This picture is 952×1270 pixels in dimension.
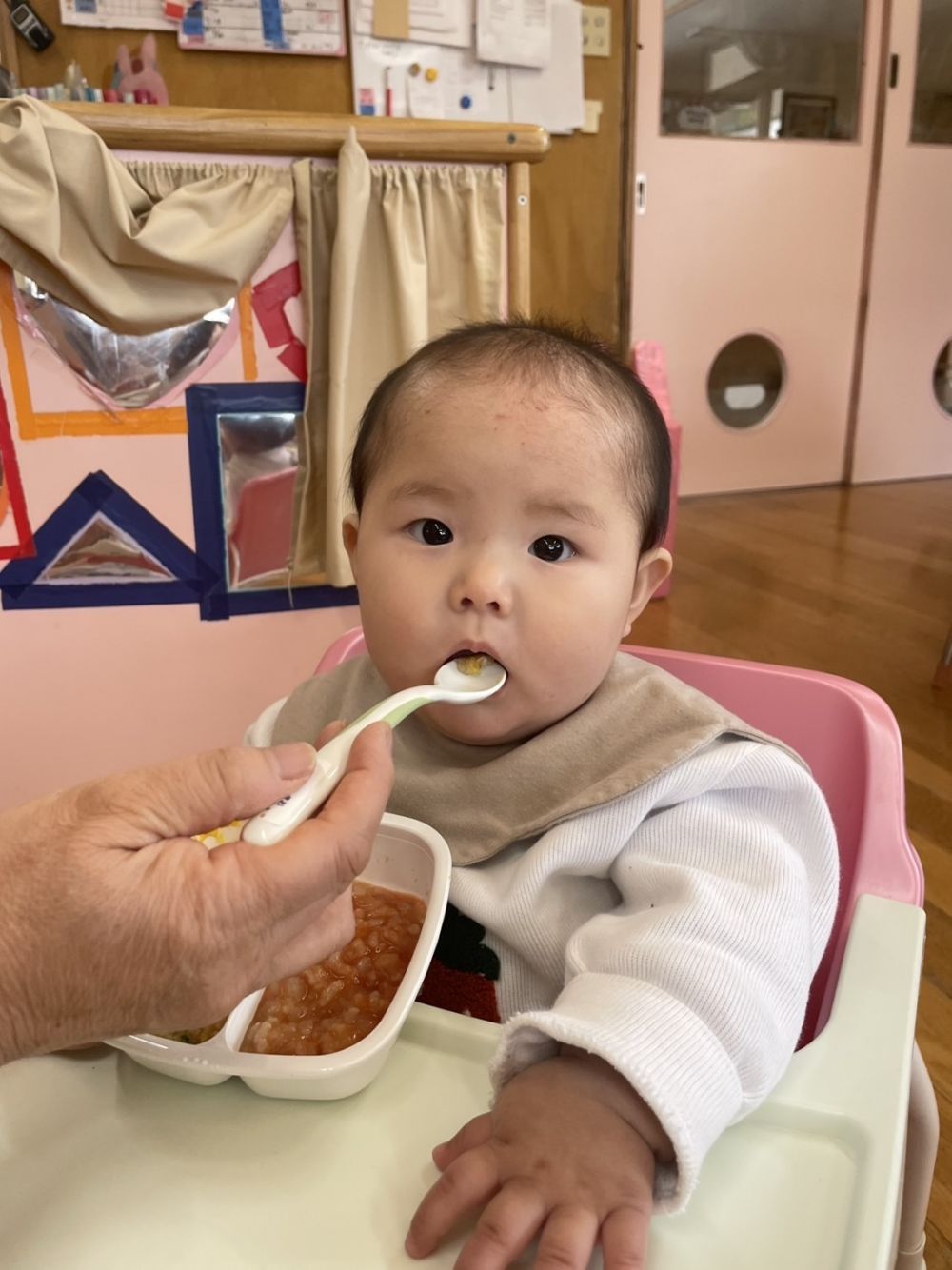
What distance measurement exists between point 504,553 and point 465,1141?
13.0 inches

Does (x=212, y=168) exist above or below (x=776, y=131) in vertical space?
below

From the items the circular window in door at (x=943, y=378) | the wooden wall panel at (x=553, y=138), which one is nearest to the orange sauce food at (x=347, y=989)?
the wooden wall panel at (x=553, y=138)

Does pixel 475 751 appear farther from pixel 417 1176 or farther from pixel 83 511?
pixel 83 511

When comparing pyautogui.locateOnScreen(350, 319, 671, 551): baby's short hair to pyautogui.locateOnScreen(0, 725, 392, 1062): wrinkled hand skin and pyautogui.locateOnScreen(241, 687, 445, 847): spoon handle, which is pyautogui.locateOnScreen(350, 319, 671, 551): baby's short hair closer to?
pyautogui.locateOnScreen(241, 687, 445, 847): spoon handle

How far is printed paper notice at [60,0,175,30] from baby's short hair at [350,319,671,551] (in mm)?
2119

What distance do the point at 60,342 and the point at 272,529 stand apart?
1.24ft

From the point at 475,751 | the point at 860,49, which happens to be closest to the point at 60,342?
the point at 475,751

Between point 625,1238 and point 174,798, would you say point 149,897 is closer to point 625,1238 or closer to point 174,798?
point 174,798

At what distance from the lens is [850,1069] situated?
0.47 m

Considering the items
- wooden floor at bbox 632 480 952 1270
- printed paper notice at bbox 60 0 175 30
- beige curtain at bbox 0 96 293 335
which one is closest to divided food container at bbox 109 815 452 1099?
wooden floor at bbox 632 480 952 1270

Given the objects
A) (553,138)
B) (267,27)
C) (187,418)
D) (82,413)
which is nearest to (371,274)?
(187,418)

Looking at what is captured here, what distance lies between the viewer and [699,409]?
3.30 metres

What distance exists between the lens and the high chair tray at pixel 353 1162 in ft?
1.29

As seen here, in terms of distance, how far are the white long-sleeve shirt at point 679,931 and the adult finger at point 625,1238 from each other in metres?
0.02
